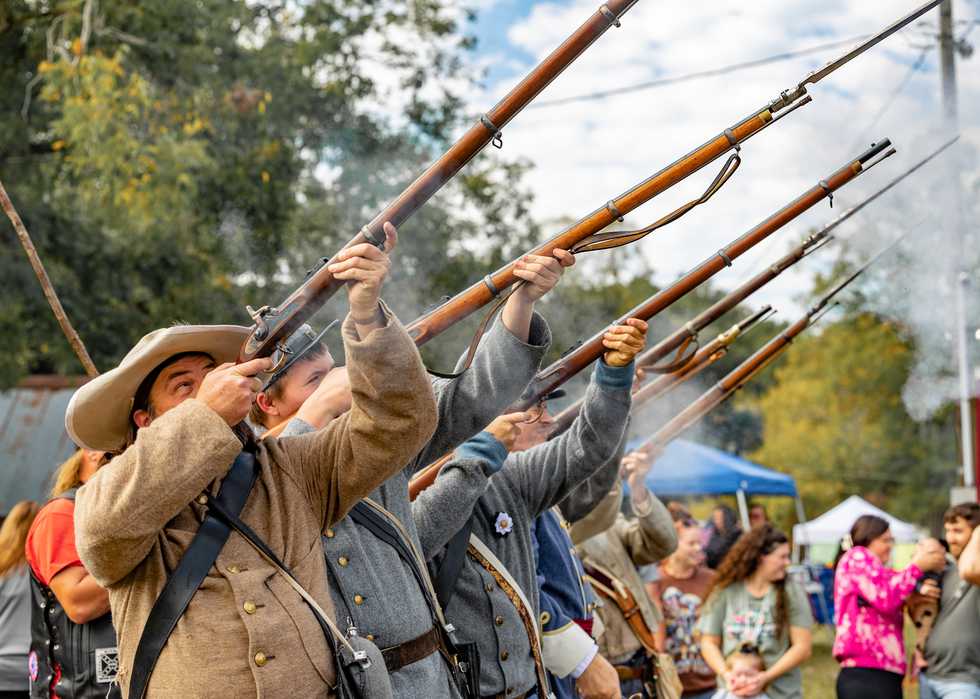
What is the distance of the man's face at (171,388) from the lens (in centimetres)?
265

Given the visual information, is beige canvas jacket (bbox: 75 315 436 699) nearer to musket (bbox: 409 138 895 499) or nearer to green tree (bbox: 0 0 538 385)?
musket (bbox: 409 138 895 499)

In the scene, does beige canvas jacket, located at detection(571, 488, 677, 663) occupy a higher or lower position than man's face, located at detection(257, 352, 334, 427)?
lower

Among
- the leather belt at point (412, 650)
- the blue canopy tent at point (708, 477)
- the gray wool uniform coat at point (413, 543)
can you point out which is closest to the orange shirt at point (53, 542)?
the gray wool uniform coat at point (413, 543)

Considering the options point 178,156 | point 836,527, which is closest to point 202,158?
point 178,156

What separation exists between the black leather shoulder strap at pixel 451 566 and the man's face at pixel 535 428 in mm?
457

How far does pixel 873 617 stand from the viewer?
6.53m

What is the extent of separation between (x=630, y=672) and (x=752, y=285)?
2038 millimetres

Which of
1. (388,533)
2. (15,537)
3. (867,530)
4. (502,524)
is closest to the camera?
(388,533)

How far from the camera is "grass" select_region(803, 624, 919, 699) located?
36.2 ft

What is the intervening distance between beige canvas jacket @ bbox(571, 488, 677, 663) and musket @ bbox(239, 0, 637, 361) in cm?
314

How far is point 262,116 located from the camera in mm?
12211

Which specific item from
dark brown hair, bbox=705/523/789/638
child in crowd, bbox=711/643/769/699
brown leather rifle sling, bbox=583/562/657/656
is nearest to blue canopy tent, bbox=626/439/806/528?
dark brown hair, bbox=705/523/789/638

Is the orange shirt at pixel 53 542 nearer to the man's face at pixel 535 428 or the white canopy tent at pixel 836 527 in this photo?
the man's face at pixel 535 428

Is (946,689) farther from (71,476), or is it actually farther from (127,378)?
(127,378)
